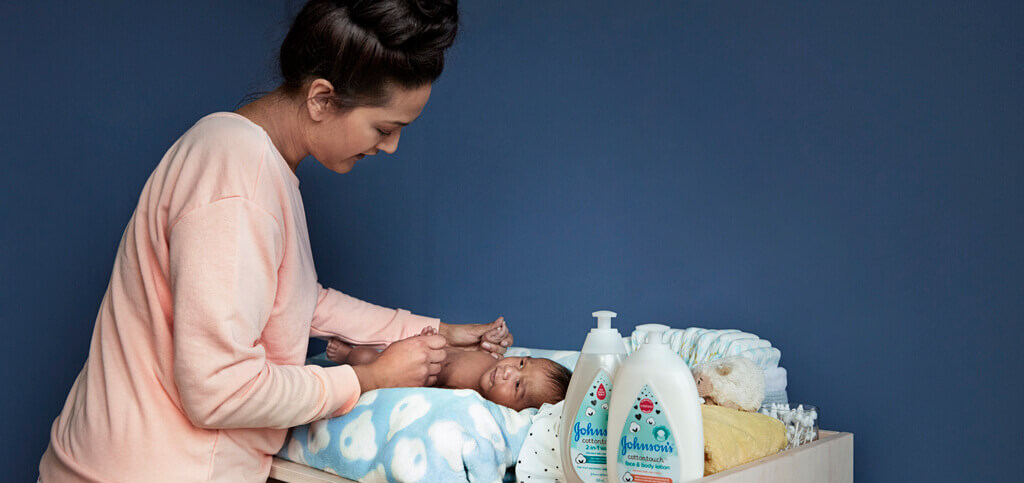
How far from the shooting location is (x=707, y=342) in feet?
4.35

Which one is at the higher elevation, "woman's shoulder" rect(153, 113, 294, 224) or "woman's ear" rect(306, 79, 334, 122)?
"woman's ear" rect(306, 79, 334, 122)

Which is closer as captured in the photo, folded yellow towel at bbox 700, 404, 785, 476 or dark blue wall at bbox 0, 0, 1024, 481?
folded yellow towel at bbox 700, 404, 785, 476

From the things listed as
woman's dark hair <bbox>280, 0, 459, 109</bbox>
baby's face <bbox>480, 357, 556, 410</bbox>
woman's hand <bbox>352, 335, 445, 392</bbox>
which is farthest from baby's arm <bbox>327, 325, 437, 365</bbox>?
woman's dark hair <bbox>280, 0, 459, 109</bbox>

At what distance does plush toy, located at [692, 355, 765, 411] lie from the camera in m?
1.12

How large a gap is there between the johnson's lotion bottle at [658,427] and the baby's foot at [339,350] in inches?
31.8

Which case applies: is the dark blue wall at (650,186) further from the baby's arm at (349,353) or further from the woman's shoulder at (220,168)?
the woman's shoulder at (220,168)

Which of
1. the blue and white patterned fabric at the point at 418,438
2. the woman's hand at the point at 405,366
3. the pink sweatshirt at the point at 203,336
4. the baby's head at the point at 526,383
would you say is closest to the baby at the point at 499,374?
the baby's head at the point at 526,383

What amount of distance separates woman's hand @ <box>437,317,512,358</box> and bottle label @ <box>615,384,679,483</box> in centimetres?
72

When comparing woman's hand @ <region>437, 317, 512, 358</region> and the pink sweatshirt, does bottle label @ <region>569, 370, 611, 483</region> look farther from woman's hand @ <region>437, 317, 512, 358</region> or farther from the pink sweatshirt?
woman's hand @ <region>437, 317, 512, 358</region>

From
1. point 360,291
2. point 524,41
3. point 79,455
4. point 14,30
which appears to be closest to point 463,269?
point 360,291

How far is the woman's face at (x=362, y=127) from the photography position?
1121 mm

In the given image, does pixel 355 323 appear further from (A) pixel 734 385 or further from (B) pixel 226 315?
(A) pixel 734 385

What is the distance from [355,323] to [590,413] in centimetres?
73

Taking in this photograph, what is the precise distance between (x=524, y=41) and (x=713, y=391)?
1.12 metres
